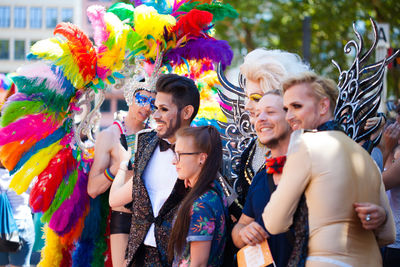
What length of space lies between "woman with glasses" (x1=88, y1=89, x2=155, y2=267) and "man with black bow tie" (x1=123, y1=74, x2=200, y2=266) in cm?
63

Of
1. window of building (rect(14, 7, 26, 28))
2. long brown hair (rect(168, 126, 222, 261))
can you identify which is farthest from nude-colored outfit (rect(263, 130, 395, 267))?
window of building (rect(14, 7, 26, 28))

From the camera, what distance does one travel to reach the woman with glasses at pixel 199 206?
249 centimetres

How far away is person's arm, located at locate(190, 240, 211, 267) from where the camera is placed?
8.09 ft

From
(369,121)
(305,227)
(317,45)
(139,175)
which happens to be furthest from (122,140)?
(317,45)

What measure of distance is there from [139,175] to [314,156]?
1.23 meters

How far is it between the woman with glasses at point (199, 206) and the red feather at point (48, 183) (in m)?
1.33

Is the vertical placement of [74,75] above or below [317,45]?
below

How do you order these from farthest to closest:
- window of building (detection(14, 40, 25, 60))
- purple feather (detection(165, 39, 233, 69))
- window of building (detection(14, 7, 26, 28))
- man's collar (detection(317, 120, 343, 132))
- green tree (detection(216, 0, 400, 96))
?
window of building (detection(14, 7, 26, 28)), window of building (detection(14, 40, 25, 60)), green tree (detection(216, 0, 400, 96)), purple feather (detection(165, 39, 233, 69)), man's collar (detection(317, 120, 343, 132))

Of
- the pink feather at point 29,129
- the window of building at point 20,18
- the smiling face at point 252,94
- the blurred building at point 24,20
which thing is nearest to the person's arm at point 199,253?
the smiling face at point 252,94

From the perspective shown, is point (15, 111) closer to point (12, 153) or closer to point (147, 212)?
point (12, 153)

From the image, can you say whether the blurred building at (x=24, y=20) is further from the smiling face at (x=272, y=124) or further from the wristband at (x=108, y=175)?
the smiling face at (x=272, y=124)

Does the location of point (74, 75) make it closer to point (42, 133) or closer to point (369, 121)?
point (42, 133)

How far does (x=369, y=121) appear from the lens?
3074mm

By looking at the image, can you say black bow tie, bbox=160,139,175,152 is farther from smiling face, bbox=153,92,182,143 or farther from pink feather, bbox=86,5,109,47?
→ pink feather, bbox=86,5,109,47
